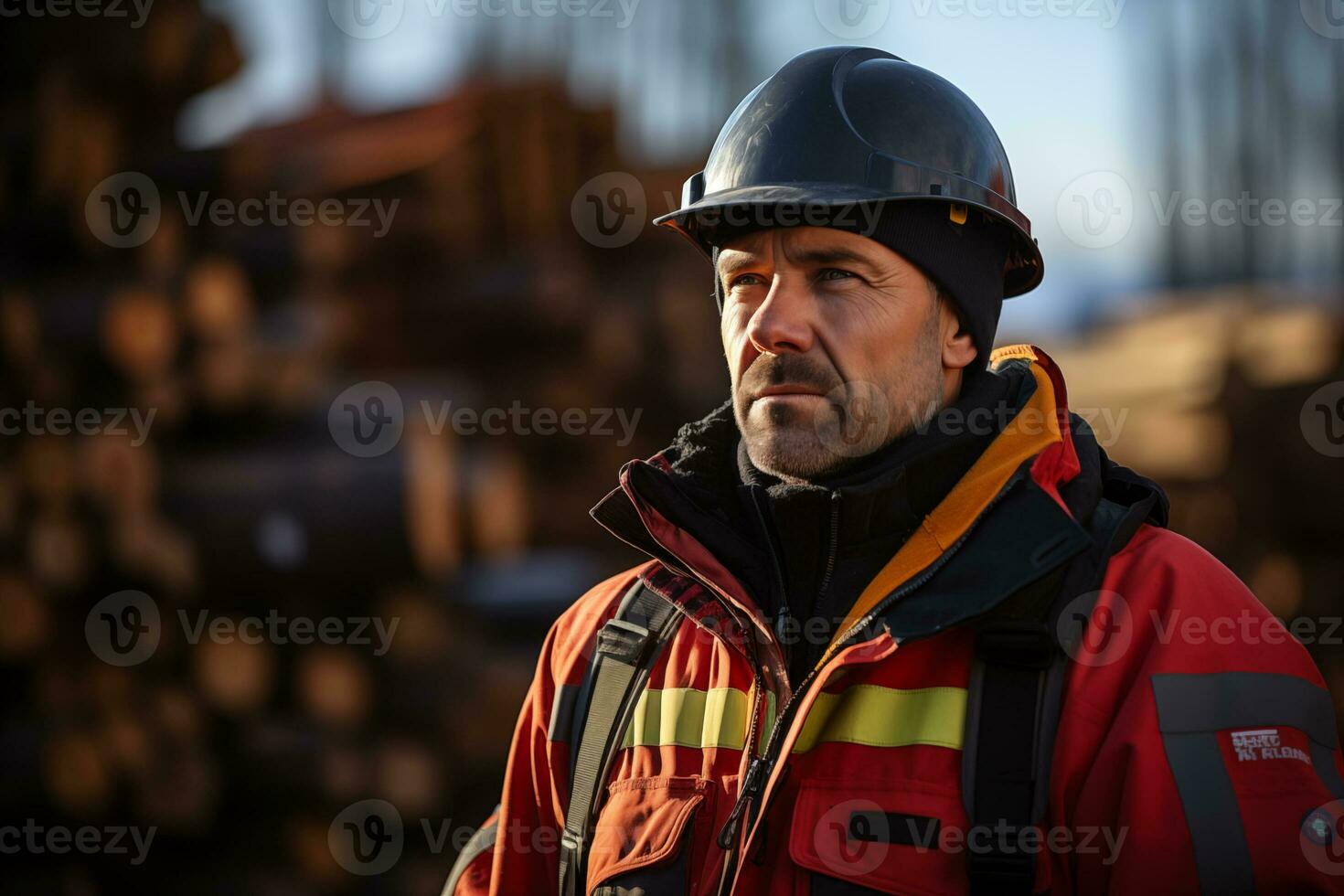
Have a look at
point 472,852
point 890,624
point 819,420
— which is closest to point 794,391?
point 819,420

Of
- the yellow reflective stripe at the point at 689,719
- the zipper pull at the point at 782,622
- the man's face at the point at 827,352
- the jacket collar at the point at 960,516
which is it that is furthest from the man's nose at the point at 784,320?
the yellow reflective stripe at the point at 689,719

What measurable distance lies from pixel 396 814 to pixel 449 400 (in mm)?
2102

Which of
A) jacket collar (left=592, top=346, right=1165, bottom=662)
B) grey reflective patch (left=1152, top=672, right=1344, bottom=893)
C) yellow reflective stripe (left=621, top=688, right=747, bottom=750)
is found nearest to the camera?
grey reflective patch (left=1152, top=672, right=1344, bottom=893)

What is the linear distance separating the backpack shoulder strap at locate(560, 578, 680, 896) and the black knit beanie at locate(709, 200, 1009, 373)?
710mm

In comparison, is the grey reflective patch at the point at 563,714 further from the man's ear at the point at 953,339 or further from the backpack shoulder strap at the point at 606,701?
the man's ear at the point at 953,339

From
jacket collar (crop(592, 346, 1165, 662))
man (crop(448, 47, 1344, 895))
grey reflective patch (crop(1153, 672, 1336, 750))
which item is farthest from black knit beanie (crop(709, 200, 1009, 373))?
grey reflective patch (crop(1153, 672, 1336, 750))

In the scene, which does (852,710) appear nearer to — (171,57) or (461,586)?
(461,586)

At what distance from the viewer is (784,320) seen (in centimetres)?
236

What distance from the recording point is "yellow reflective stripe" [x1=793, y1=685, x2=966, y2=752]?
194 cm

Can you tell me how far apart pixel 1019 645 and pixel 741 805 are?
0.50 meters

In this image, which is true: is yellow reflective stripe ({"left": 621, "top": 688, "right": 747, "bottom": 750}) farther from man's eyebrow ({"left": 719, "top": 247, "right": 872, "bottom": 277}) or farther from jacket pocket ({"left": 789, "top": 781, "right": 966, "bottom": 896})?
man's eyebrow ({"left": 719, "top": 247, "right": 872, "bottom": 277})

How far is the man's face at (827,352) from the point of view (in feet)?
7.67

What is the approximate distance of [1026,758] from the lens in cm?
186

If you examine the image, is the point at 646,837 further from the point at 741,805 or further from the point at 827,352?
the point at 827,352
